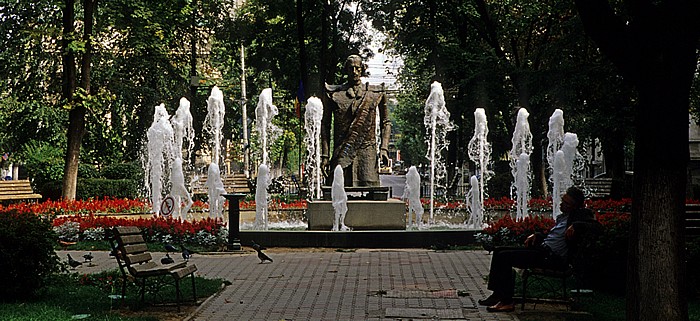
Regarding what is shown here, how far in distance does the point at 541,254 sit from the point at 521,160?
44.7 ft

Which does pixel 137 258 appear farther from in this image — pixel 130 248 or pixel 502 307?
pixel 502 307

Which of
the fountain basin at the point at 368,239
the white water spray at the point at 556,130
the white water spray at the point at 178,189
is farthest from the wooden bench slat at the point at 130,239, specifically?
the white water spray at the point at 556,130

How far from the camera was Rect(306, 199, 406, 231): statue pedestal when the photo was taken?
55.1ft

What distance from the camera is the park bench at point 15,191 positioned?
986 inches

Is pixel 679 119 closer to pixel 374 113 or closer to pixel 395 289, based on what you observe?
pixel 395 289

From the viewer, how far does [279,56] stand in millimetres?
35719

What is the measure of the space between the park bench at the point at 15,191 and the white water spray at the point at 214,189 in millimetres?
7025

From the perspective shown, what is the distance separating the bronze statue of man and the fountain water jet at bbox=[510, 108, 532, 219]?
4.85 meters

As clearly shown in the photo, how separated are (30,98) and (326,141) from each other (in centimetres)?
1338

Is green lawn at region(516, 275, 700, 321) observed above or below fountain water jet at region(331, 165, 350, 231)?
below

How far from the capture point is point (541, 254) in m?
8.81

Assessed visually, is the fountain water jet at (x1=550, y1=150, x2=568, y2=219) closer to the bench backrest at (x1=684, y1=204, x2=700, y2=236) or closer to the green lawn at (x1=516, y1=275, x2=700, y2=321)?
the bench backrest at (x1=684, y1=204, x2=700, y2=236)

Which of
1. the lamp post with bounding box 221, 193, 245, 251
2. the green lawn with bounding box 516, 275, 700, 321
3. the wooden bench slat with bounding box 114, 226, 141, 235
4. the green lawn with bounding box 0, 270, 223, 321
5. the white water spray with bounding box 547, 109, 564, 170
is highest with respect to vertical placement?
the white water spray with bounding box 547, 109, 564, 170

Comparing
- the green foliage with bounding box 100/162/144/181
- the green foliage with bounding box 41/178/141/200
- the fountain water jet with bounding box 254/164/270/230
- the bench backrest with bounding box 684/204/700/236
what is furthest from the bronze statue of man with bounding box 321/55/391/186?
the green foliage with bounding box 100/162/144/181
